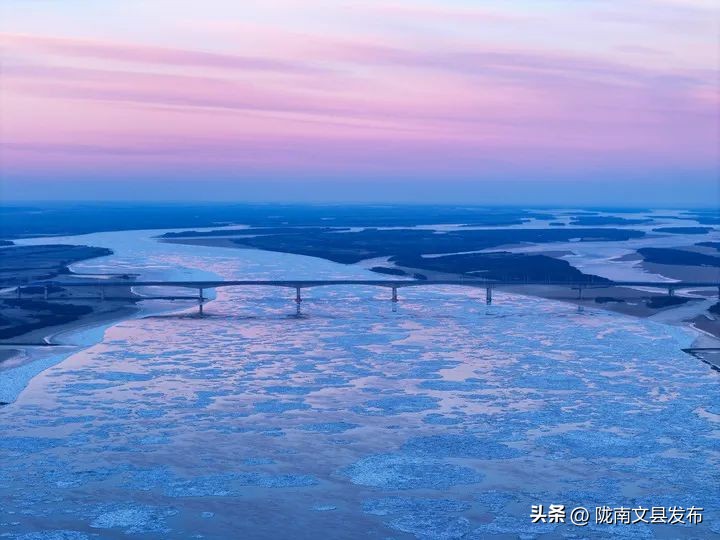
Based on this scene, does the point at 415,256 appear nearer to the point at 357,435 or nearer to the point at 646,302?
the point at 646,302

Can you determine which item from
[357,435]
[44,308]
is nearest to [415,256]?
[44,308]

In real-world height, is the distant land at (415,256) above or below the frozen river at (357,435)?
above

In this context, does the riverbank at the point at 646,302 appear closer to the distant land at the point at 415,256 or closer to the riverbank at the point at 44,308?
the distant land at the point at 415,256

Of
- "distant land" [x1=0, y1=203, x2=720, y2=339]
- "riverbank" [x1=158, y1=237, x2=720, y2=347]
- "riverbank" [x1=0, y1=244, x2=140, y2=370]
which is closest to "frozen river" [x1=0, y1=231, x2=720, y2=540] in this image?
"riverbank" [x1=0, y1=244, x2=140, y2=370]

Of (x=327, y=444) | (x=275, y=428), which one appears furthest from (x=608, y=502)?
(x=275, y=428)

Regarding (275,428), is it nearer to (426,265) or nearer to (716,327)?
(716,327)

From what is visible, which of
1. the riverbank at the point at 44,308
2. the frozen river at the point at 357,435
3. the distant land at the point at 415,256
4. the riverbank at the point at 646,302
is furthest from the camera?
the distant land at the point at 415,256

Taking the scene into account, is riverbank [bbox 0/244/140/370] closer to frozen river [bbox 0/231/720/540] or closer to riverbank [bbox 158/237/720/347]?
frozen river [bbox 0/231/720/540]

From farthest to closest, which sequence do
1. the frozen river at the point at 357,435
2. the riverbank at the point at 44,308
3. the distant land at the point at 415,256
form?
the distant land at the point at 415,256 < the riverbank at the point at 44,308 < the frozen river at the point at 357,435

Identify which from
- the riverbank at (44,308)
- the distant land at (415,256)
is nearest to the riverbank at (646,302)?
the distant land at (415,256)
